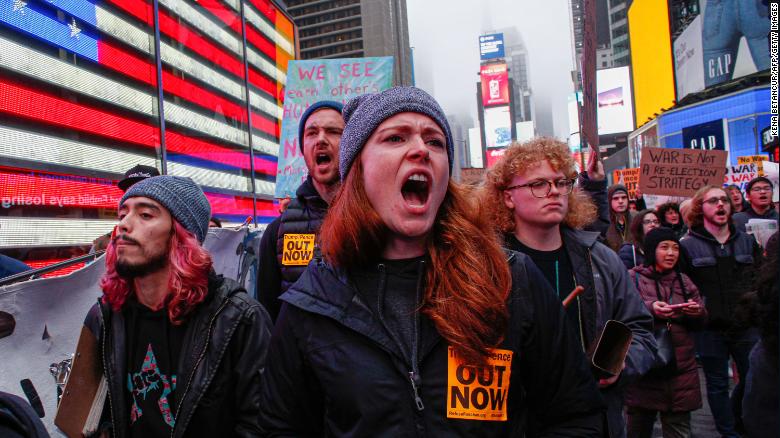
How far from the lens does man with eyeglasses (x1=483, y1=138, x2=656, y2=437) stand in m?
2.53

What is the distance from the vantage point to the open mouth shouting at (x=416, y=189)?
1.59 meters

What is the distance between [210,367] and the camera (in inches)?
86.3

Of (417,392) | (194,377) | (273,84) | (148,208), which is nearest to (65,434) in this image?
(194,377)

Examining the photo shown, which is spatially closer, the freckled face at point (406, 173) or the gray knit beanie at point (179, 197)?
the freckled face at point (406, 173)

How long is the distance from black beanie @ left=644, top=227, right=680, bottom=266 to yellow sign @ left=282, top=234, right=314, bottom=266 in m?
2.86

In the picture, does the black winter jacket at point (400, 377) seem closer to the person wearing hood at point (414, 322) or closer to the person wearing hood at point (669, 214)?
the person wearing hood at point (414, 322)

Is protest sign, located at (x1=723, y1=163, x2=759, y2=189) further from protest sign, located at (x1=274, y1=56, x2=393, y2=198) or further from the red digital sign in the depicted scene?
the red digital sign

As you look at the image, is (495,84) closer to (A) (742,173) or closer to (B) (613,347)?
(A) (742,173)

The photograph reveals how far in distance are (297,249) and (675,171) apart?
728 cm

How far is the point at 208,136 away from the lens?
17578 millimetres

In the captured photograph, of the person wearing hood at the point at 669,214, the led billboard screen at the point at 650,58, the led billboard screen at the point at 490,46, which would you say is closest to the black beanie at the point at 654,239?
the person wearing hood at the point at 669,214

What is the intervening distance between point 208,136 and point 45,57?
7.02m

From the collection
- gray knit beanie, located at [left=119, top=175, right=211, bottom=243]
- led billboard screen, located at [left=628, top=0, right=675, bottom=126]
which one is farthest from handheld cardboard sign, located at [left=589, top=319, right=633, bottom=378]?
led billboard screen, located at [left=628, top=0, right=675, bottom=126]

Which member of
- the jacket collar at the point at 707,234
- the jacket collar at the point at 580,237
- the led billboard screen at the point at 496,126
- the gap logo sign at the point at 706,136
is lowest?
the jacket collar at the point at 707,234
